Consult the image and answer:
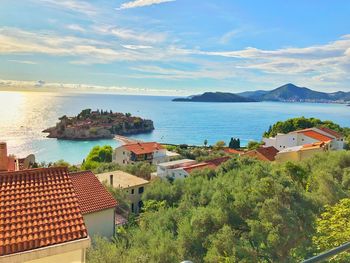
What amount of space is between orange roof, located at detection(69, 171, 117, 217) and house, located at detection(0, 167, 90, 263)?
627 centimetres

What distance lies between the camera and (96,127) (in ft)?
254

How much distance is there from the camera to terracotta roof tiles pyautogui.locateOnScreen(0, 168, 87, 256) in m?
4.25

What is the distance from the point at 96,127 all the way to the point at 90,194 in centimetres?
6706

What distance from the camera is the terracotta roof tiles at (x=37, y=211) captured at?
4.25 m

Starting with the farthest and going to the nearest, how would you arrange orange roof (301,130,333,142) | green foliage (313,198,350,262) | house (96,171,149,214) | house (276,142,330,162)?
orange roof (301,130,333,142) < house (276,142,330,162) < house (96,171,149,214) < green foliage (313,198,350,262)

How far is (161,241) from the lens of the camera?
9.12 meters

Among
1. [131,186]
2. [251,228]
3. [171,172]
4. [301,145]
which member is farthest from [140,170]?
[251,228]

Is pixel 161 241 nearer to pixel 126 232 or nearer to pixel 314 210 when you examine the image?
pixel 126 232

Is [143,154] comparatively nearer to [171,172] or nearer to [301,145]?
[171,172]

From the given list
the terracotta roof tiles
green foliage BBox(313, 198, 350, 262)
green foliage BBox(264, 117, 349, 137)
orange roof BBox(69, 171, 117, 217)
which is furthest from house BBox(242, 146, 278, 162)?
the terracotta roof tiles

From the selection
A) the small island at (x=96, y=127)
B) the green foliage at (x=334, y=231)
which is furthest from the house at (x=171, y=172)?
the small island at (x=96, y=127)

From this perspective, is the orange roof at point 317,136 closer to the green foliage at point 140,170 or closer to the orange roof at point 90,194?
the green foliage at point 140,170

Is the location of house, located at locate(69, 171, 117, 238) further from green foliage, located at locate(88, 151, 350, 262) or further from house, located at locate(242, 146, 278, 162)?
house, located at locate(242, 146, 278, 162)

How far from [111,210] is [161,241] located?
366 cm
